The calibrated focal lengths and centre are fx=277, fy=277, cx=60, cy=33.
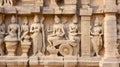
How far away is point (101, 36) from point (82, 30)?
0.57 metres

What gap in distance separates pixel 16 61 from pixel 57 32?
1426 mm

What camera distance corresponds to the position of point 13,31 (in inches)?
315

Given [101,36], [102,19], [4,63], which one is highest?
[102,19]

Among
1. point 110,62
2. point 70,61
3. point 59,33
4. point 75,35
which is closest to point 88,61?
point 70,61

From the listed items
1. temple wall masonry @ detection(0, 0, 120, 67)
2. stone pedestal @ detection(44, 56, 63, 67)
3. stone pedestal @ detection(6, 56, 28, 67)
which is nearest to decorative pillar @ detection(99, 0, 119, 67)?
temple wall masonry @ detection(0, 0, 120, 67)

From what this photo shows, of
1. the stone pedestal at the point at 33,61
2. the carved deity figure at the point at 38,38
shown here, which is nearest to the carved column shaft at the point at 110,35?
the carved deity figure at the point at 38,38

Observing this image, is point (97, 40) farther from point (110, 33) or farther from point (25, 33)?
point (25, 33)

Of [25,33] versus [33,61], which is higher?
[25,33]

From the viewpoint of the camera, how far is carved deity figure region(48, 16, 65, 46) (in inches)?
312

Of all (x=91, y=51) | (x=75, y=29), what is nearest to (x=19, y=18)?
(x=75, y=29)

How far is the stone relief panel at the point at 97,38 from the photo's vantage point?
25.9 ft

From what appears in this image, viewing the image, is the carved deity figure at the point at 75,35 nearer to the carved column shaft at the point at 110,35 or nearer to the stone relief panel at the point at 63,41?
the stone relief panel at the point at 63,41

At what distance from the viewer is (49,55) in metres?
7.96

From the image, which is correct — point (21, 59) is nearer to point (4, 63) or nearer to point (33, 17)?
point (4, 63)
